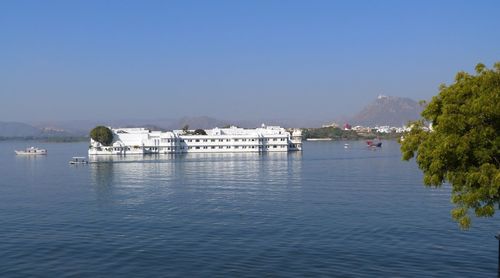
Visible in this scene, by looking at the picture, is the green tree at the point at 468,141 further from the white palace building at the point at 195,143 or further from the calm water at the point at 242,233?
the white palace building at the point at 195,143

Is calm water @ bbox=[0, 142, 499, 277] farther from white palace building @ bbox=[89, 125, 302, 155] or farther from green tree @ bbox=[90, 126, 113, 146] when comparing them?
white palace building @ bbox=[89, 125, 302, 155]

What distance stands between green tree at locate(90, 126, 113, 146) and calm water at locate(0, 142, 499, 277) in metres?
73.5

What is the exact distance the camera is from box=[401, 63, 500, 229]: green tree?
1474 centimetres

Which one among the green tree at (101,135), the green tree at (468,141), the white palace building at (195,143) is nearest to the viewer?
the green tree at (468,141)

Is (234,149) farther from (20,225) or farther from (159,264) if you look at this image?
(159,264)

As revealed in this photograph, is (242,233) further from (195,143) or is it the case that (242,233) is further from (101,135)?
(195,143)

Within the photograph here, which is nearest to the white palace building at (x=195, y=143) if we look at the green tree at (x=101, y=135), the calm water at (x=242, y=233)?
the green tree at (x=101, y=135)

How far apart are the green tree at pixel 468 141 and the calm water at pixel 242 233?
5.73 m

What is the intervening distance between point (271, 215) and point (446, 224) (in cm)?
1004

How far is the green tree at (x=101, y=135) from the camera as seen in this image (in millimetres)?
123250

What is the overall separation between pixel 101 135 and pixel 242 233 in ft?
331

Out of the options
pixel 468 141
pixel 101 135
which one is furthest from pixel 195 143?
pixel 468 141

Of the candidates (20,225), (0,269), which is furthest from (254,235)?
(20,225)

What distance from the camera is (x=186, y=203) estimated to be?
3981cm
